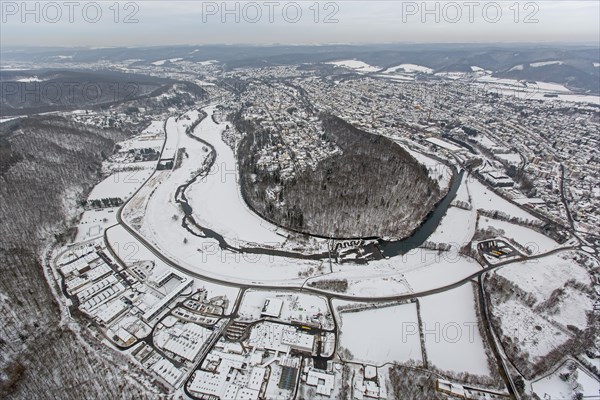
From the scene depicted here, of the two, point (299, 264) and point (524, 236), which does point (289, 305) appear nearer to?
point (299, 264)

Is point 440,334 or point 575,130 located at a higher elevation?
point 575,130

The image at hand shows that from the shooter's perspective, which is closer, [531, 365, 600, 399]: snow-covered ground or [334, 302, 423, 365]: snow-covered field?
[531, 365, 600, 399]: snow-covered ground

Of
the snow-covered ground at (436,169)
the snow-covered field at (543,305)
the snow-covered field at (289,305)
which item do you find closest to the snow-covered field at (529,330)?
the snow-covered field at (543,305)

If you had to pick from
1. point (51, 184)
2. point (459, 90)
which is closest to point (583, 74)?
point (459, 90)

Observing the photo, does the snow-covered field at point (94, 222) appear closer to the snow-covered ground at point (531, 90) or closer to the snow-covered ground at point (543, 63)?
the snow-covered ground at point (531, 90)

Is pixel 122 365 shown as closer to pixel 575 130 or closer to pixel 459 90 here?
pixel 575 130

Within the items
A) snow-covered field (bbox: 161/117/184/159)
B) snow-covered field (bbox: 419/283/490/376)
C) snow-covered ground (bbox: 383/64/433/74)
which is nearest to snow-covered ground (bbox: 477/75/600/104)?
snow-covered ground (bbox: 383/64/433/74)

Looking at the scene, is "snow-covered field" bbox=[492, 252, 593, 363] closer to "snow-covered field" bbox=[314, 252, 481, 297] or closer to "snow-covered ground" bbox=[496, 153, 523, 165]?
"snow-covered field" bbox=[314, 252, 481, 297]

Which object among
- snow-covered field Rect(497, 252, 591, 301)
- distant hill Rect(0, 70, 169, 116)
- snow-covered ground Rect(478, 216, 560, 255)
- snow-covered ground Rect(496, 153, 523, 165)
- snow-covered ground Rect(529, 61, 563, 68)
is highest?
snow-covered ground Rect(529, 61, 563, 68)
